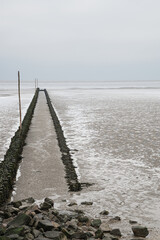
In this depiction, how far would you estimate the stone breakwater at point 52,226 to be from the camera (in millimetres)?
5023

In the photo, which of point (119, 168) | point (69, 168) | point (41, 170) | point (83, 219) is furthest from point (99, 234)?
point (119, 168)

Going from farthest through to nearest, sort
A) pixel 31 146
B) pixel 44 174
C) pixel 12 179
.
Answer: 1. pixel 31 146
2. pixel 44 174
3. pixel 12 179

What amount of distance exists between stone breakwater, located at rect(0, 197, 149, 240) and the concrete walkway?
1353mm

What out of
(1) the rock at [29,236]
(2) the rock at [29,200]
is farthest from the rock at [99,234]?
(2) the rock at [29,200]

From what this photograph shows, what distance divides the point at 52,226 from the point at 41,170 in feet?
13.8

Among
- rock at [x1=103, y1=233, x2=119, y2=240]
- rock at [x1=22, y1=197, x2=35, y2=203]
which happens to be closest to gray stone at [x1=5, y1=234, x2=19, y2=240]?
rock at [x1=103, y1=233, x2=119, y2=240]

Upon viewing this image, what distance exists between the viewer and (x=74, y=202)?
23.5 feet

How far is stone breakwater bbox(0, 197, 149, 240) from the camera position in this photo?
502 centimetres

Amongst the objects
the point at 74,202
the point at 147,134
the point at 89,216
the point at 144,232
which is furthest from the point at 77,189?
the point at 147,134

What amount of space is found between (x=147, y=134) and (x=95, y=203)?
336 inches

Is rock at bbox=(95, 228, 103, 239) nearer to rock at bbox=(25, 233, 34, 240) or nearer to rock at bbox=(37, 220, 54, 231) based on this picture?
rock at bbox=(37, 220, 54, 231)

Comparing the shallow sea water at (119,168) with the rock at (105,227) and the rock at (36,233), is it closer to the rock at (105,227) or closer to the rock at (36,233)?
the rock at (105,227)

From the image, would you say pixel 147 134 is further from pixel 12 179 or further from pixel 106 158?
pixel 12 179

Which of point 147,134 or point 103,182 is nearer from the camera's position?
point 103,182
